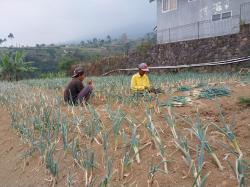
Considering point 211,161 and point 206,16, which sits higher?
point 206,16

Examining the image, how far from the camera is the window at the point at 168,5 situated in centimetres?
2039

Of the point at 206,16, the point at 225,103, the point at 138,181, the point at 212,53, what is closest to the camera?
the point at 138,181

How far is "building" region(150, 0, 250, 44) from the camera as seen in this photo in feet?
55.0

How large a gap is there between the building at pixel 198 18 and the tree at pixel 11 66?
959 centimetres

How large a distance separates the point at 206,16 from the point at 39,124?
16.0m

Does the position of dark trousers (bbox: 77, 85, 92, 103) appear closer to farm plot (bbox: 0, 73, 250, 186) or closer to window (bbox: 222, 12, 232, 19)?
farm plot (bbox: 0, 73, 250, 186)

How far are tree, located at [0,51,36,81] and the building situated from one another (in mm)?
9591

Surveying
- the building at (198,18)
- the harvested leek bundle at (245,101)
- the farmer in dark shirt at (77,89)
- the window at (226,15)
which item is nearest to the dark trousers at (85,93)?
the farmer in dark shirt at (77,89)

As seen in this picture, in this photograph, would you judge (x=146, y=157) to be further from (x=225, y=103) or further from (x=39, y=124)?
(x=225, y=103)

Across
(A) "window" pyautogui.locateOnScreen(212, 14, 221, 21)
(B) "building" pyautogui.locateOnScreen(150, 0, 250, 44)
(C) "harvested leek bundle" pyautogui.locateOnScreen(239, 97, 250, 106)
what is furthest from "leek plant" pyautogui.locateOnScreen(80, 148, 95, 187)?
(A) "window" pyautogui.locateOnScreen(212, 14, 221, 21)

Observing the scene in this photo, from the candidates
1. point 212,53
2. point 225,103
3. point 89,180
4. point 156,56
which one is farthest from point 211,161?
point 156,56

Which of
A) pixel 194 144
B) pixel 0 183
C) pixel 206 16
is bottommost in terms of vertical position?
pixel 0 183

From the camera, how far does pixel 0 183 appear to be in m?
3.45

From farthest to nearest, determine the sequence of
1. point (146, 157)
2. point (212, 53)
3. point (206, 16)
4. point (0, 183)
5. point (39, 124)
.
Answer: point (206, 16) → point (212, 53) → point (39, 124) → point (0, 183) → point (146, 157)
